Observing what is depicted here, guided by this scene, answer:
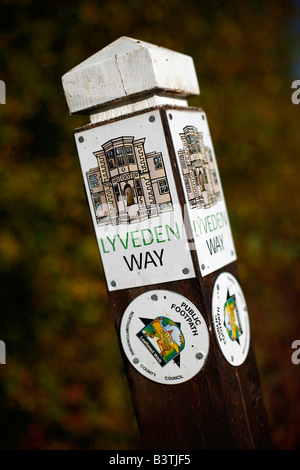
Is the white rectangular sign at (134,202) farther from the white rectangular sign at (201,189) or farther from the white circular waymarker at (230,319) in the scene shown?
the white circular waymarker at (230,319)

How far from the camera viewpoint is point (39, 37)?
2896 millimetres

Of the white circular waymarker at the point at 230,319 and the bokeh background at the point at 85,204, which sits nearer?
the white circular waymarker at the point at 230,319

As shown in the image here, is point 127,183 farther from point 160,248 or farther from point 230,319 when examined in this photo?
point 230,319

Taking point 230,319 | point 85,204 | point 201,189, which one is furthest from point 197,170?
point 85,204

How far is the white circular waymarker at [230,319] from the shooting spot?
134 cm

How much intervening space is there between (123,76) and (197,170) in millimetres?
331

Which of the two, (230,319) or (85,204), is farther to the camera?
(85,204)

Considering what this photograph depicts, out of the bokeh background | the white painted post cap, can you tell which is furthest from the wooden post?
the bokeh background

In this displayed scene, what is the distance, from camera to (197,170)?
1389mm

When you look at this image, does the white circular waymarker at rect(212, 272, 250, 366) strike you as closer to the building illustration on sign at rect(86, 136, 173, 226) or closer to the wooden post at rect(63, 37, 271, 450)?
the wooden post at rect(63, 37, 271, 450)

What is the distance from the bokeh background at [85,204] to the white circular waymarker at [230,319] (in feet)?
5.82

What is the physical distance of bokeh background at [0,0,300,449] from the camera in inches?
118

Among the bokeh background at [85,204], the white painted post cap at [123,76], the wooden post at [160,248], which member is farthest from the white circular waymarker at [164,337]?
the bokeh background at [85,204]

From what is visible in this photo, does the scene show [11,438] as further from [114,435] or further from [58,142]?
[58,142]
